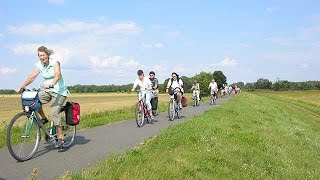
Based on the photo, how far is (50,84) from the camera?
Result: 8.89 m

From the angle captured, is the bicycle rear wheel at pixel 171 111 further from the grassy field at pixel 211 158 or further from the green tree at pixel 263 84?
the green tree at pixel 263 84

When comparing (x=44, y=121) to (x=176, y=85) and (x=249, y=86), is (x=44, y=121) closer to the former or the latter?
(x=176, y=85)

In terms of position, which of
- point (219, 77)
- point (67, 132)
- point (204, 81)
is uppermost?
point (219, 77)

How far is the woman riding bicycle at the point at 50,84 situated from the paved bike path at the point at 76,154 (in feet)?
2.32

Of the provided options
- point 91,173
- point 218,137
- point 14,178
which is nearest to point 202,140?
point 218,137

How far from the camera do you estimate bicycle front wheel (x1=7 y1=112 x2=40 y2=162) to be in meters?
8.38

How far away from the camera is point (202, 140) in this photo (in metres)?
10.4

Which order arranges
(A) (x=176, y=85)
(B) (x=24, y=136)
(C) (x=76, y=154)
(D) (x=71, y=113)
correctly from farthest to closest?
(A) (x=176, y=85) < (D) (x=71, y=113) < (C) (x=76, y=154) < (B) (x=24, y=136)

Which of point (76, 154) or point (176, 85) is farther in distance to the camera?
point (176, 85)

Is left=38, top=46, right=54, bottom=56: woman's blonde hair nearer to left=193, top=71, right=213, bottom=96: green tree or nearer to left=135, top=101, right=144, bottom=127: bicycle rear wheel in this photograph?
left=135, top=101, right=144, bottom=127: bicycle rear wheel

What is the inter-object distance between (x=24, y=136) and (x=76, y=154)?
3.84 ft

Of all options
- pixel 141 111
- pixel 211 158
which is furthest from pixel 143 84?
pixel 211 158

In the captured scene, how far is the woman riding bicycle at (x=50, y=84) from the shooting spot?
29.3 ft

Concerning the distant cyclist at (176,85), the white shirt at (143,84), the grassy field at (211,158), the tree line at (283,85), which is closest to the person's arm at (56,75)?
the grassy field at (211,158)
